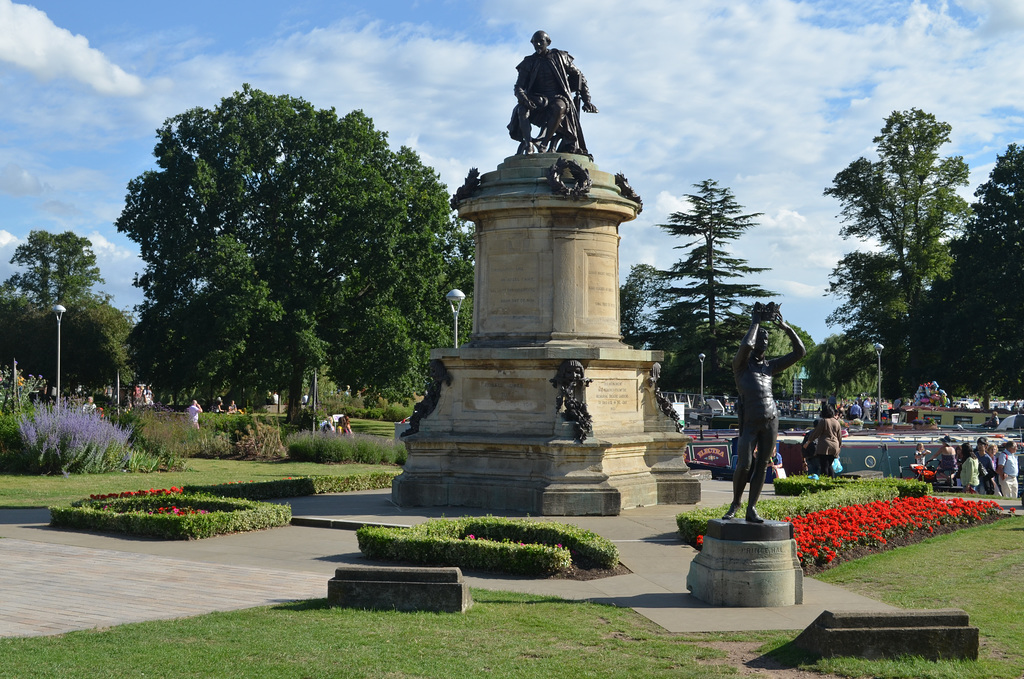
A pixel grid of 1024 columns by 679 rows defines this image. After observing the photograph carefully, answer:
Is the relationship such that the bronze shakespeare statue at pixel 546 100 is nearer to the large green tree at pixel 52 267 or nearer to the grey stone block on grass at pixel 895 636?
the grey stone block on grass at pixel 895 636

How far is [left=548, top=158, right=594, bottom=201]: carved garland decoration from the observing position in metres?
16.9

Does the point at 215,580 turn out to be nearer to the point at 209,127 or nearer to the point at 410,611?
the point at 410,611

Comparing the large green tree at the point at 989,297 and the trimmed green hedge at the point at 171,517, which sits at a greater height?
the large green tree at the point at 989,297

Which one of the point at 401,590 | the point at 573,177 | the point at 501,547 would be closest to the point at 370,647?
the point at 401,590


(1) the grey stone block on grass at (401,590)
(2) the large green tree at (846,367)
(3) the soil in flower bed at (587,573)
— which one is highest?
(2) the large green tree at (846,367)

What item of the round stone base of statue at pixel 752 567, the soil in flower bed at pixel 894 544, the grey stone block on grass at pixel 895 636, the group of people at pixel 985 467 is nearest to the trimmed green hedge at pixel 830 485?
the soil in flower bed at pixel 894 544

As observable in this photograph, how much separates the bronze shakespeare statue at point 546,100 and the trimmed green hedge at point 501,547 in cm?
846

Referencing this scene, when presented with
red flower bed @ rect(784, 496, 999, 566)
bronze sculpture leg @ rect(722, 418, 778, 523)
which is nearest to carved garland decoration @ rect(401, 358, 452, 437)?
red flower bed @ rect(784, 496, 999, 566)

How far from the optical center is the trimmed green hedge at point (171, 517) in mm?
14023

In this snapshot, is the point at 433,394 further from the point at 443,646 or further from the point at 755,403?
the point at 443,646

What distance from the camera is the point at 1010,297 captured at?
163 feet

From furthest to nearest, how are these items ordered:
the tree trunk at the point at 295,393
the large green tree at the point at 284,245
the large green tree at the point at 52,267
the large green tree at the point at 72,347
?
the large green tree at the point at 52,267 < the large green tree at the point at 72,347 < the tree trunk at the point at 295,393 < the large green tree at the point at 284,245

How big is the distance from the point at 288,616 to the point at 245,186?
31.9 m

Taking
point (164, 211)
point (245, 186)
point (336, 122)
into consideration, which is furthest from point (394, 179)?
point (164, 211)
